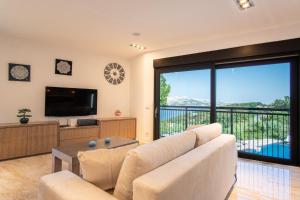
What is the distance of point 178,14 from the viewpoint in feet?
9.38

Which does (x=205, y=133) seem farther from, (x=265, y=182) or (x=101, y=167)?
(x=265, y=182)

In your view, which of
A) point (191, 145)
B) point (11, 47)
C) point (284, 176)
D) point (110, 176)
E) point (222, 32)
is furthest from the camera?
point (11, 47)

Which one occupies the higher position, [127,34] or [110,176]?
[127,34]

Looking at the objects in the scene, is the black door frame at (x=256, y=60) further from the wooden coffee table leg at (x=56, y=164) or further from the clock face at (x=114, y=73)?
the wooden coffee table leg at (x=56, y=164)

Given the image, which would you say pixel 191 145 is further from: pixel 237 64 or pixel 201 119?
pixel 201 119

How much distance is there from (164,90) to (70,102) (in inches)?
90.2

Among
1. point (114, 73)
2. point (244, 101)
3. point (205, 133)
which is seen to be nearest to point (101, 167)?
point (205, 133)

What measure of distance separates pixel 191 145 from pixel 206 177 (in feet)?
0.98

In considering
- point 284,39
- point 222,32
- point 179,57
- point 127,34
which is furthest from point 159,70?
point 284,39

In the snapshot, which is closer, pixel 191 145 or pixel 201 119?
pixel 191 145

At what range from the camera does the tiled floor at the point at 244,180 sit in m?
2.25

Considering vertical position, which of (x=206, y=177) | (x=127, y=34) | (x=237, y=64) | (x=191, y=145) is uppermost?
(x=127, y=34)

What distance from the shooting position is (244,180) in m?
2.68

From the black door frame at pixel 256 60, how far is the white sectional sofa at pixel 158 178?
2.40m
